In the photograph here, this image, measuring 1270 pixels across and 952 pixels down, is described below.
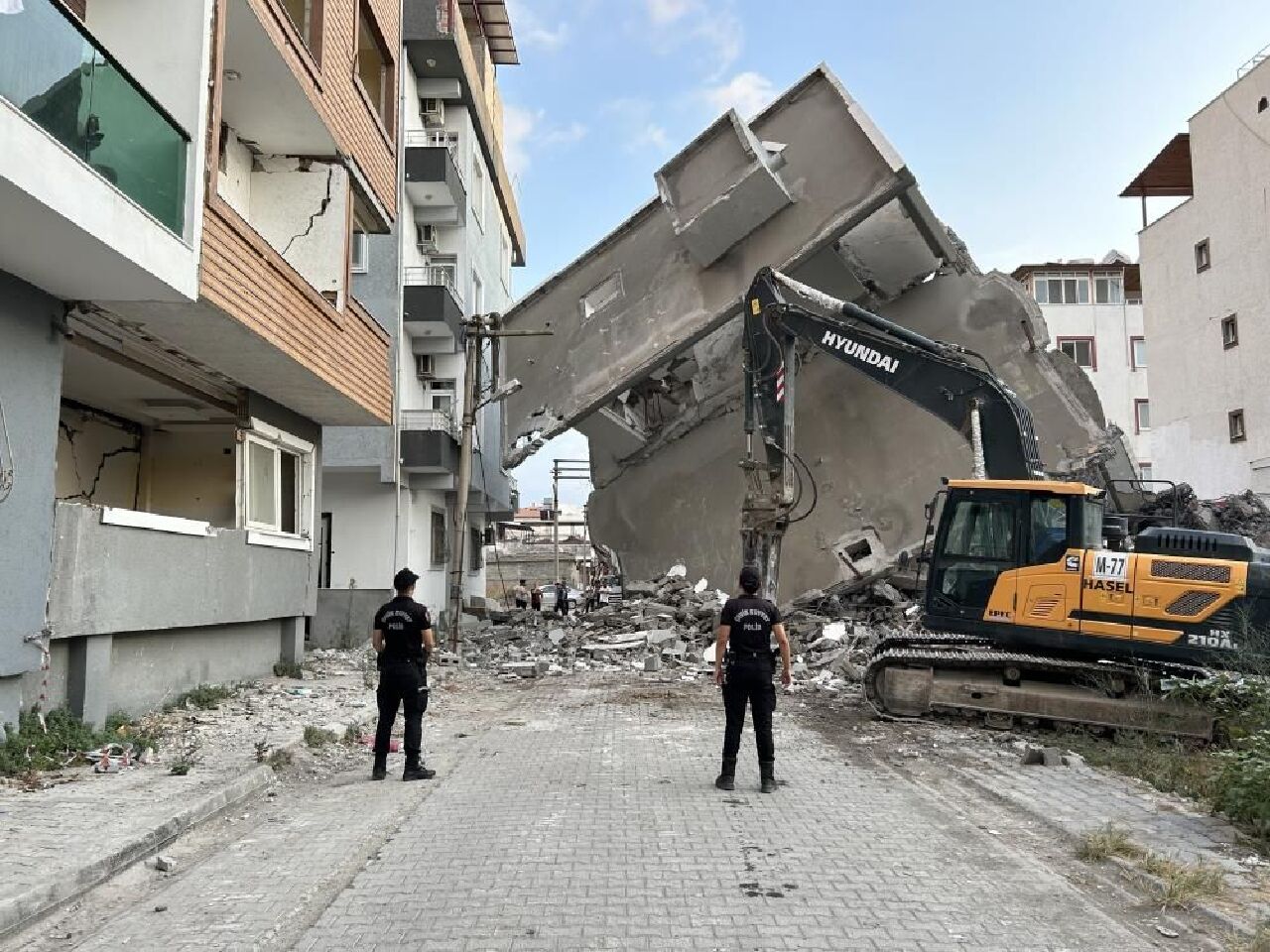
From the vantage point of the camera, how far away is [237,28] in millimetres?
9281

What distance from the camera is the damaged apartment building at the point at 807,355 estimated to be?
17.8 meters

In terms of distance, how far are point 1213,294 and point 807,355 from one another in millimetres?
13854

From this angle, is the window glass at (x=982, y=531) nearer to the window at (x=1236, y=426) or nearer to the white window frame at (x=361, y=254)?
the white window frame at (x=361, y=254)

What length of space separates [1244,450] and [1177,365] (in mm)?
3489

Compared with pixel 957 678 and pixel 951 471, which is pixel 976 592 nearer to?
pixel 957 678

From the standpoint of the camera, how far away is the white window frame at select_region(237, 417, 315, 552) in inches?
441

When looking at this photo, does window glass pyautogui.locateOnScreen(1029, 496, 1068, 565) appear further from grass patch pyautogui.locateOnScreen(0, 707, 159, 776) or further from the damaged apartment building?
the damaged apartment building

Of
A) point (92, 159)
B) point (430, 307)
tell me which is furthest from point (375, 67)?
point (92, 159)

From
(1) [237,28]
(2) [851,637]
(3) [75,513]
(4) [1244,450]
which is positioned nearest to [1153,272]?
(4) [1244,450]

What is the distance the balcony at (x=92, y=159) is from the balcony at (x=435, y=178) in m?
11.7

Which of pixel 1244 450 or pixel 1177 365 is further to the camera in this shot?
pixel 1177 365

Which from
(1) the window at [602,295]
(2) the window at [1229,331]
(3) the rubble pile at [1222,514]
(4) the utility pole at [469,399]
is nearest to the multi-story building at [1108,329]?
(2) the window at [1229,331]

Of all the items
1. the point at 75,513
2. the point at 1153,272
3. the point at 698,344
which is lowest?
the point at 75,513

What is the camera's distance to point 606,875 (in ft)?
15.5
